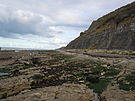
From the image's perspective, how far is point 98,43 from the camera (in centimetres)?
9869

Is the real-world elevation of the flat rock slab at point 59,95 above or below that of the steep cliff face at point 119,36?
below

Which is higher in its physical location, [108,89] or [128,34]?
[128,34]

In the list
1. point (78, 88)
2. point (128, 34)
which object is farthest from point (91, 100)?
point (128, 34)

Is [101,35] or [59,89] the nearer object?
[59,89]

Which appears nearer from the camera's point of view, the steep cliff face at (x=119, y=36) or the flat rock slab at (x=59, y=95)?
the flat rock slab at (x=59, y=95)

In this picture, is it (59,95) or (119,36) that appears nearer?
(59,95)

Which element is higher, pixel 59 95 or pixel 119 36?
pixel 119 36

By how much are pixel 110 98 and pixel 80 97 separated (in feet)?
6.37

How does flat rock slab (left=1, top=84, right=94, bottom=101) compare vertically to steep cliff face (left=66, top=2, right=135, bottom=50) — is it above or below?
below

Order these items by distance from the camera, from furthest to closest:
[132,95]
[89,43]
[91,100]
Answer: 1. [89,43]
2. [132,95]
3. [91,100]

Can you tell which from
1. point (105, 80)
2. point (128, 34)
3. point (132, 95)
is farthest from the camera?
point (128, 34)

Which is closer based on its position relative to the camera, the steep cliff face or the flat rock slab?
the flat rock slab

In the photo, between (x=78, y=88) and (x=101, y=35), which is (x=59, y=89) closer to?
(x=78, y=88)

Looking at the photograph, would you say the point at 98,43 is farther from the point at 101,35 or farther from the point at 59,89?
the point at 59,89
